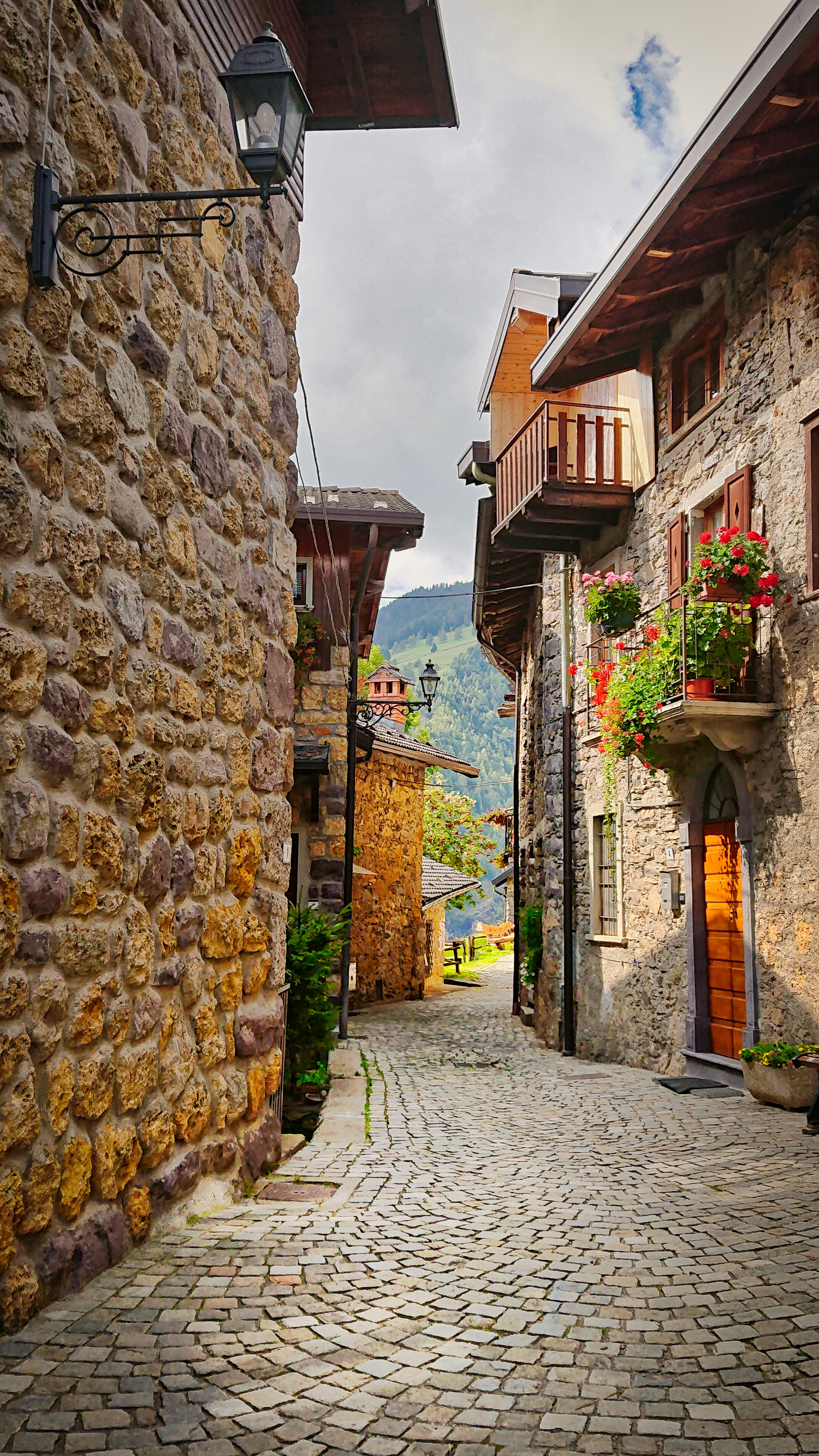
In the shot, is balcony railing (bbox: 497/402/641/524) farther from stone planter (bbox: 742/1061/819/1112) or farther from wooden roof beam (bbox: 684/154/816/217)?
stone planter (bbox: 742/1061/819/1112)

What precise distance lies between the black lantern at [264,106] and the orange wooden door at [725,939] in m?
6.75

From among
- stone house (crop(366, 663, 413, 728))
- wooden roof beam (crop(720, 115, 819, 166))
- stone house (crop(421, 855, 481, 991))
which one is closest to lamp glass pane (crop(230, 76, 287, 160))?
wooden roof beam (crop(720, 115, 819, 166))

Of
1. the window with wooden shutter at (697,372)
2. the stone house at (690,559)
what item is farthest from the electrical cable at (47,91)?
the window with wooden shutter at (697,372)

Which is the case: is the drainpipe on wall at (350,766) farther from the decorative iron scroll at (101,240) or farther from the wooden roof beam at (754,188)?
the decorative iron scroll at (101,240)

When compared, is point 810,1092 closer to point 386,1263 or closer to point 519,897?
point 386,1263

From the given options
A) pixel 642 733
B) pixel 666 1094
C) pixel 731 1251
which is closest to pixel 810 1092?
pixel 666 1094

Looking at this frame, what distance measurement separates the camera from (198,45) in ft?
12.6

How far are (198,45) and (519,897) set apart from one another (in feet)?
45.2

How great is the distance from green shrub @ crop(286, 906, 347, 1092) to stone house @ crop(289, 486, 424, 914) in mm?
3702

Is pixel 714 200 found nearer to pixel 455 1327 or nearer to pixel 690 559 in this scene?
pixel 690 559

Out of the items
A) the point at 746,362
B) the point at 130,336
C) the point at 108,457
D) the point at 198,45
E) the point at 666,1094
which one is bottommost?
the point at 666,1094

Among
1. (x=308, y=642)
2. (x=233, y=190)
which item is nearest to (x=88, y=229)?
(x=233, y=190)

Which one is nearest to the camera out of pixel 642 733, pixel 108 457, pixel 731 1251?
pixel 108 457

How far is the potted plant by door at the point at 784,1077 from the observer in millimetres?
6953
